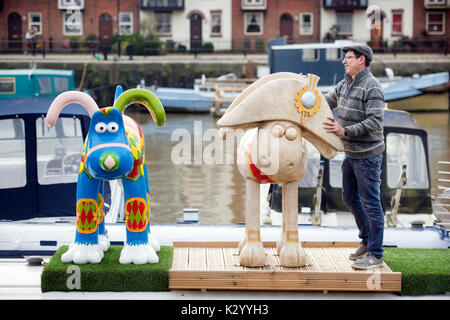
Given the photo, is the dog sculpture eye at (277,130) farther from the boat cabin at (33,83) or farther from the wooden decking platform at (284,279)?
the boat cabin at (33,83)

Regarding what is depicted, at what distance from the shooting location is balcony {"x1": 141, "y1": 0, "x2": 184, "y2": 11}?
42.8 metres

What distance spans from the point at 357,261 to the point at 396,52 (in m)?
35.7

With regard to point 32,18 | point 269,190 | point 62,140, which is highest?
point 32,18

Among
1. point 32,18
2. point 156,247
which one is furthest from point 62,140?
point 32,18

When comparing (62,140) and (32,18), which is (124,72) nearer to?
(32,18)

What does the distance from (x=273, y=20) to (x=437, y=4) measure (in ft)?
29.6

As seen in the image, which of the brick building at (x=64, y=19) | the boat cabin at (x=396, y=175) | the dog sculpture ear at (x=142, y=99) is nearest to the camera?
the dog sculpture ear at (x=142, y=99)

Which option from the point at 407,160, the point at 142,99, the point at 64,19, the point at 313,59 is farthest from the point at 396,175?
the point at 64,19

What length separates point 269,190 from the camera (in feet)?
32.6

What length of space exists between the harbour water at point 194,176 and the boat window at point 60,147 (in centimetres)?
364

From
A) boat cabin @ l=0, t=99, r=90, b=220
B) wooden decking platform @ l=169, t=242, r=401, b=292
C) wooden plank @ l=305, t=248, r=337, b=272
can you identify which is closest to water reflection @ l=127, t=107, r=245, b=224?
boat cabin @ l=0, t=99, r=90, b=220

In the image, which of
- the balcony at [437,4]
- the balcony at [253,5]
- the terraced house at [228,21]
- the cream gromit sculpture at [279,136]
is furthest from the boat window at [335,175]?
the balcony at [437,4]

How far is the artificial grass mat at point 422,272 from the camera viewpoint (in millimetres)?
4910

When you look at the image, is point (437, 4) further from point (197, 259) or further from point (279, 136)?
point (197, 259)
